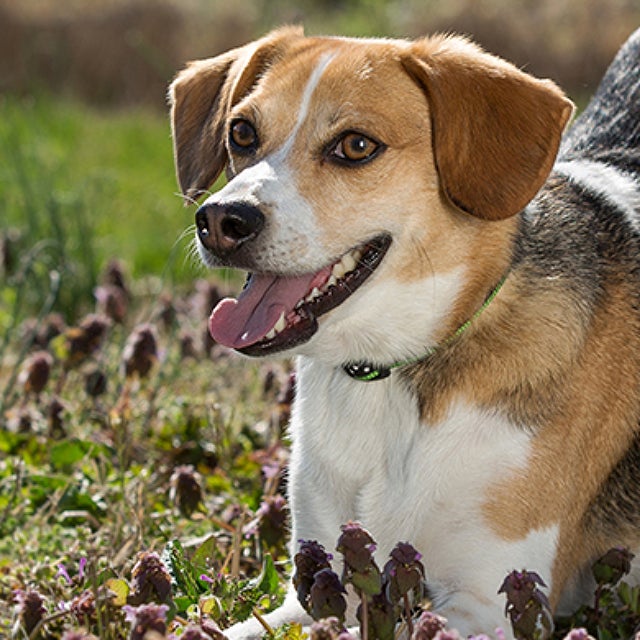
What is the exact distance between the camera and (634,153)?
3.85 metres

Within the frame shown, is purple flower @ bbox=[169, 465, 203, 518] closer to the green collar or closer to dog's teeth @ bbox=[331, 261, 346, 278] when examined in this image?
the green collar

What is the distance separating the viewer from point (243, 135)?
134 inches

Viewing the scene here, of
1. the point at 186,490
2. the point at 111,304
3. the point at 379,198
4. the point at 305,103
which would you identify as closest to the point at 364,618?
the point at 379,198

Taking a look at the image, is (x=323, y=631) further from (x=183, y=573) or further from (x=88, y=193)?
(x=88, y=193)

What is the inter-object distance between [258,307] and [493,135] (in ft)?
2.32

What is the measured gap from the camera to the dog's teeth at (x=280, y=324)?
3141 mm

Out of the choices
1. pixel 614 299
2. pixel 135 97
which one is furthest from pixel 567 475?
pixel 135 97

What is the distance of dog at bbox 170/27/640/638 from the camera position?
10.2 ft

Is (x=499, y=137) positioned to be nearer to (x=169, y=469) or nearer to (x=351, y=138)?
(x=351, y=138)

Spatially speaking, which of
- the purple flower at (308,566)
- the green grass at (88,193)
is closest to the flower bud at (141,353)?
the green grass at (88,193)

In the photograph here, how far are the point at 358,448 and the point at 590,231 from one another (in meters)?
0.83

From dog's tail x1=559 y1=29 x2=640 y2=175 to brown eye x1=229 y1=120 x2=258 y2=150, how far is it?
3.64ft

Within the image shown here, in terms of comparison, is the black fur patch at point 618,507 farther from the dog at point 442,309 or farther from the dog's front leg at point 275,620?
the dog's front leg at point 275,620

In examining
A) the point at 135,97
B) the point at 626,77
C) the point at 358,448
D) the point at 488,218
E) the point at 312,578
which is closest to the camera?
the point at 312,578
